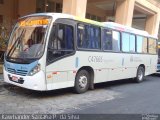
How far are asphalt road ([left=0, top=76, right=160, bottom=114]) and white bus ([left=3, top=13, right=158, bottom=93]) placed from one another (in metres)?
0.40

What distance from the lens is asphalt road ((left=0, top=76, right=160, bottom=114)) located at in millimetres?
7810

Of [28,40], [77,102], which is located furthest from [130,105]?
[28,40]

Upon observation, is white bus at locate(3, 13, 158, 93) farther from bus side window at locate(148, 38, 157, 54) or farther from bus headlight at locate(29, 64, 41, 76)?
bus side window at locate(148, 38, 157, 54)

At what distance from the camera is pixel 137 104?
9.11 m

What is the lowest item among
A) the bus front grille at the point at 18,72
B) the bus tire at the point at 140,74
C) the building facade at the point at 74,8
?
the bus tire at the point at 140,74

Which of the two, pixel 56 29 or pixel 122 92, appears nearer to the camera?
pixel 56 29

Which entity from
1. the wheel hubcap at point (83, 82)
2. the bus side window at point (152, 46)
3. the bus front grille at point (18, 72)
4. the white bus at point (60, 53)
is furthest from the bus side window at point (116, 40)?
the bus front grille at point (18, 72)

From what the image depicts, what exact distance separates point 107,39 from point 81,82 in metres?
2.29

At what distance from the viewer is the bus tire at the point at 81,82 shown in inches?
396

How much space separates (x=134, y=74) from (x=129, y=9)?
664cm

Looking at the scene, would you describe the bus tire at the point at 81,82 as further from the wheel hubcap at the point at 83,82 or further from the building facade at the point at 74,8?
the building facade at the point at 74,8

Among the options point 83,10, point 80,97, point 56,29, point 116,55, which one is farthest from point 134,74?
point 56,29

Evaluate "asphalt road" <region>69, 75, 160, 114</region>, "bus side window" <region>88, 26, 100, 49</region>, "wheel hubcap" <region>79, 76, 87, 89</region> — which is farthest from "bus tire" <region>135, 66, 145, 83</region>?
"wheel hubcap" <region>79, 76, 87, 89</region>

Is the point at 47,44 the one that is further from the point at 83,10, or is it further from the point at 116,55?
the point at 83,10
